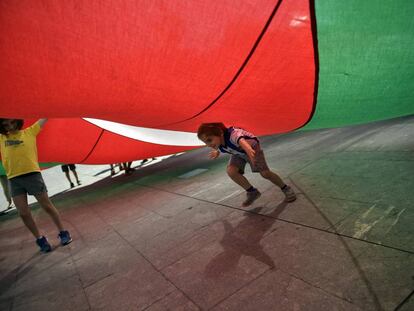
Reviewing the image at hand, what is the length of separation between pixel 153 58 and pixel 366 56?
1.59m

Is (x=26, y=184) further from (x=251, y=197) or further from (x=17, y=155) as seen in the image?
(x=251, y=197)

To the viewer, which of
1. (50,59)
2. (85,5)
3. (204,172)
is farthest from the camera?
(204,172)

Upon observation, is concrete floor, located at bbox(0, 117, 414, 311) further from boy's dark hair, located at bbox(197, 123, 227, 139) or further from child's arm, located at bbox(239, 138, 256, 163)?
boy's dark hair, located at bbox(197, 123, 227, 139)

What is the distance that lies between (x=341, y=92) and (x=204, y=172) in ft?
11.8

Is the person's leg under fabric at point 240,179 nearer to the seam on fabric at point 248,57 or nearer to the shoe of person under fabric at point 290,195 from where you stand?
the shoe of person under fabric at point 290,195

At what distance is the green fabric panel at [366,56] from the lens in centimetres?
183

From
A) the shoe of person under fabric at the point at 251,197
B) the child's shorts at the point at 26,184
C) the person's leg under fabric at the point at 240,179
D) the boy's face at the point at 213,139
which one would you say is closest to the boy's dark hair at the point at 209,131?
the boy's face at the point at 213,139

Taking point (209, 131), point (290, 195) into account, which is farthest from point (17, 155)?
point (290, 195)

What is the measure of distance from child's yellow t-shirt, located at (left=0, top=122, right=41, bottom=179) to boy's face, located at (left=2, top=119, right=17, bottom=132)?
7 centimetres

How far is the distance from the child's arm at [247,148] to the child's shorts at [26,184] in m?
2.27

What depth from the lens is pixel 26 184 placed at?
3.12 meters

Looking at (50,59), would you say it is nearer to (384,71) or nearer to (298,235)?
(298,235)

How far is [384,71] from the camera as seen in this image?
7.47 feet

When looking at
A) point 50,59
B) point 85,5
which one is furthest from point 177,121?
point 85,5
